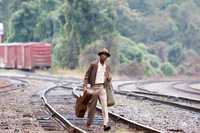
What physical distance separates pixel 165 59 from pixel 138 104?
4832cm

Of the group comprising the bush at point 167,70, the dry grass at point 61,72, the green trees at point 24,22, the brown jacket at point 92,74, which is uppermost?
the green trees at point 24,22

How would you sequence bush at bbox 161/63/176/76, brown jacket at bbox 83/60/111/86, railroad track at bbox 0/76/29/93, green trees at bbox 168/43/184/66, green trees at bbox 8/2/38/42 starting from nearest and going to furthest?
brown jacket at bbox 83/60/111/86 → railroad track at bbox 0/76/29/93 → bush at bbox 161/63/176/76 → green trees at bbox 8/2/38/42 → green trees at bbox 168/43/184/66

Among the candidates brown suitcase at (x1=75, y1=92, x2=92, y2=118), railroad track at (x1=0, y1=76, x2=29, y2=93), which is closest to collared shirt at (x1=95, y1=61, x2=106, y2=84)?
brown suitcase at (x1=75, y1=92, x2=92, y2=118)

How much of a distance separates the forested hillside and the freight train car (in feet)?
11.9

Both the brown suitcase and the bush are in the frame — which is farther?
the bush

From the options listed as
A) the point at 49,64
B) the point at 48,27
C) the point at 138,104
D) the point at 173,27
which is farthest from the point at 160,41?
the point at 138,104

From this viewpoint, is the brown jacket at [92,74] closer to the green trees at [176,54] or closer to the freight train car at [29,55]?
the freight train car at [29,55]

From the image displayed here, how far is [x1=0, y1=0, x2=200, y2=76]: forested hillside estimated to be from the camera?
52594mm

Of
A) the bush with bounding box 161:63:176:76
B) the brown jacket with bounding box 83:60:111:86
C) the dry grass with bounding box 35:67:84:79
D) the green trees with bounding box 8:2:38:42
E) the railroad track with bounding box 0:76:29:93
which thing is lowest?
the bush with bounding box 161:63:176:76

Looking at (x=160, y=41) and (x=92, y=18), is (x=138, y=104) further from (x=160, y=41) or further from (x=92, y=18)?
(x=160, y=41)

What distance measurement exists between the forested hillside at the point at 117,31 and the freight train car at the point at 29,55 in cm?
364

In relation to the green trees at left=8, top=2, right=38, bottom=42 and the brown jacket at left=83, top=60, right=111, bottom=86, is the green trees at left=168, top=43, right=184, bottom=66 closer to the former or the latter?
the green trees at left=8, top=2, right=38, bottom=42

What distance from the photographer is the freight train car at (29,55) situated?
48562 mm

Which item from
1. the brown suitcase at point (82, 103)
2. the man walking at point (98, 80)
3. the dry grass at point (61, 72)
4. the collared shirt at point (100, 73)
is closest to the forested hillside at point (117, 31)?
the dry grass at point (61, 72)
